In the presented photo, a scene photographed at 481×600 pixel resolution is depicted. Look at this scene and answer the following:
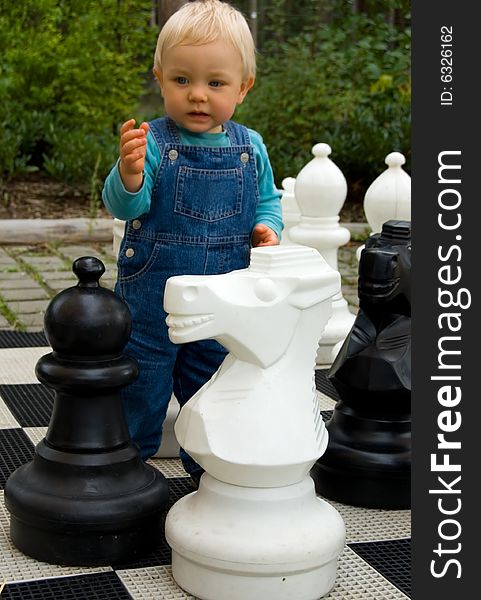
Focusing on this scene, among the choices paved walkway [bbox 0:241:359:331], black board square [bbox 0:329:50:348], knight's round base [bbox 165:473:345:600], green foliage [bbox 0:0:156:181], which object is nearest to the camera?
knight's round base [bbox 165:473:345:600]

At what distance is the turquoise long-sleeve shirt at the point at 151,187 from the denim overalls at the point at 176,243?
0.02m

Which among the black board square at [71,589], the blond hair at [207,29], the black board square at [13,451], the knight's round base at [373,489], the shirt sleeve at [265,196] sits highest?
the blond hair at [207,29]

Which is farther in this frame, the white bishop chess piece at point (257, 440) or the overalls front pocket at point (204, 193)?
the overalls front pocket at point (204, 193)

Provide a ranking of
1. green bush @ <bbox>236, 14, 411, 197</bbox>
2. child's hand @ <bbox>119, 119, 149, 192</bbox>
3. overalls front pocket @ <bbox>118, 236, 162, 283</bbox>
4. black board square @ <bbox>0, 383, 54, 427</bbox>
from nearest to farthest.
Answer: child's hand @ <bbox>119, 119, 149, 192</bbox> → overalls front pocket @ <bbox>118, 236, 162, 283</bbox> → black board square @ <bbox>0, 383, 54, 427</bbox> → green bush @ <bbox>236, 14, 411, 197</bbox>

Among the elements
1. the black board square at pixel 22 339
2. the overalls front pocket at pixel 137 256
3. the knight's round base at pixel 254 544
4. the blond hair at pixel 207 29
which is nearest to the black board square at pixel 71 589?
the knight's round base at pixel 254 544

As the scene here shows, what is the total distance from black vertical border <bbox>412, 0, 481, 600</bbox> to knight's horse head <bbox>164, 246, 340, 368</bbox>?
0.18 metres

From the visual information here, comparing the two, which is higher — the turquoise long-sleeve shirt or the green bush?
the green bush

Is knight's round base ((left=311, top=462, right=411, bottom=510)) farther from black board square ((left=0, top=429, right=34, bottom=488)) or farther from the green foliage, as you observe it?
the green foliage

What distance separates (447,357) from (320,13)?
715 cm

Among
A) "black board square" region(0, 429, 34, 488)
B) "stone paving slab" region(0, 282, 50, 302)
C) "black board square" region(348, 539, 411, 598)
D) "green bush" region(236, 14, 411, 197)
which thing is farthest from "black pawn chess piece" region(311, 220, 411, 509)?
"green bush" region(236, 14, 411, 197)

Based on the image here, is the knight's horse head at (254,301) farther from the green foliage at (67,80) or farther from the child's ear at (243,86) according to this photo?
the green foliage at (67,80)

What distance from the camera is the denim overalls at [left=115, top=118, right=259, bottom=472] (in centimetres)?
231

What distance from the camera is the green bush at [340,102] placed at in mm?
6684

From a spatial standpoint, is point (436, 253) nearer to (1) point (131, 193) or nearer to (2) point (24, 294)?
(1) point (131, 193)
